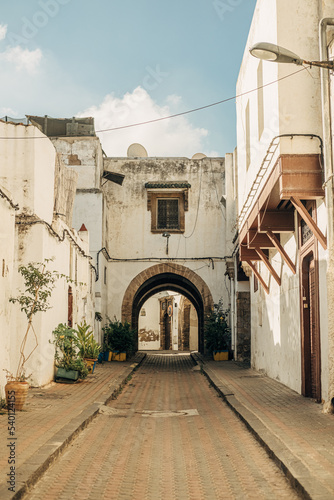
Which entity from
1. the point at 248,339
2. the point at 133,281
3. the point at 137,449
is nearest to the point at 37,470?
the point at 137,449

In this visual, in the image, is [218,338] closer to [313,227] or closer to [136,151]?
[136,151]

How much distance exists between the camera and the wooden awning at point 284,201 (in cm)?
876

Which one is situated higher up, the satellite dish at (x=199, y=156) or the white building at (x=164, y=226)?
the satellite dish at (x=199, y=156)

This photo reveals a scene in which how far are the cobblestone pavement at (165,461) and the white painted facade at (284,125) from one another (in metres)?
2.19

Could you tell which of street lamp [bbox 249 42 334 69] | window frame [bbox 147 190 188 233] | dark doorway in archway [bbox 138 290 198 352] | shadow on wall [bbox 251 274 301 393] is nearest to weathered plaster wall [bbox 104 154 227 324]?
window frame [bbox 147 190 188 233]

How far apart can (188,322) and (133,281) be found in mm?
21323

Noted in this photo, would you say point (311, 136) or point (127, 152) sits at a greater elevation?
point (127, 152)

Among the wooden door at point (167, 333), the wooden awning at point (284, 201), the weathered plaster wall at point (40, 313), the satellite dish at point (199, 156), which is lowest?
the wooden door at point (167, 333)

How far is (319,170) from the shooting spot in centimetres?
879

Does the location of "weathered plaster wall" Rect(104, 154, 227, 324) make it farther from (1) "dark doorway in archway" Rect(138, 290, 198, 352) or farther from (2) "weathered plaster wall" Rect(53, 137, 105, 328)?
(1) "dark doorway in archway" Rect(138, 290, 198, 352)

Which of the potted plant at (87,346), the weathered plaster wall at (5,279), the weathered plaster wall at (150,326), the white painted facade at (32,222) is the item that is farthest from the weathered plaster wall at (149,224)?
the weathered plaster wall at (150,326)

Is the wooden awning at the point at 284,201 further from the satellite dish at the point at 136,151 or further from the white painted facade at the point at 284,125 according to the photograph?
the satellite dish at the point at 136,151

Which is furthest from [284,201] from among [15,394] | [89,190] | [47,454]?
[89,190]

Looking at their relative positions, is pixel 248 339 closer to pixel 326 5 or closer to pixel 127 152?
pixel 127 152
